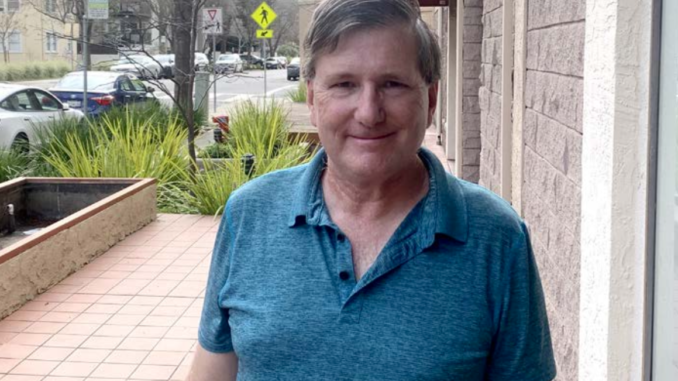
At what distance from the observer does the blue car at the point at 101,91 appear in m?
18.9

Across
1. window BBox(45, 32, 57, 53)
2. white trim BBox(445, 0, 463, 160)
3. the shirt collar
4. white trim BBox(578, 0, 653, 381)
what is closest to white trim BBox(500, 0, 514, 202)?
white trim BBox(578, 0, 653, 381)

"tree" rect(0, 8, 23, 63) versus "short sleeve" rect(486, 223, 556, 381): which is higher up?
"tree" rect(0, 8, 23, 63)

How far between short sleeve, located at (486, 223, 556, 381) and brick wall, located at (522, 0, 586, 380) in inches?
52.2

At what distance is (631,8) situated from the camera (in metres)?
2.52

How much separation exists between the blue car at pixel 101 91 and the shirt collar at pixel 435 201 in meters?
17.3

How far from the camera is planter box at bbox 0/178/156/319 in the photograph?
6.57 m

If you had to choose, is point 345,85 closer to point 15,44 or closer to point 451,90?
point 451,90

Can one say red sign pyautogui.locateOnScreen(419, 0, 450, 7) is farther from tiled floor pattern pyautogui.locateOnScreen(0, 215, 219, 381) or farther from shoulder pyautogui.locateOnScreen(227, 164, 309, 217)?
shoulder pyautogui.locateOnScreen(227, 164, 309, 217)

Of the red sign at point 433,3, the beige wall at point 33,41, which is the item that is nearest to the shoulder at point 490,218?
the red sign at point 433,3

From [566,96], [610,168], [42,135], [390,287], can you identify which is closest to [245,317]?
[390,287]

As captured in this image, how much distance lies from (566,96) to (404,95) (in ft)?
5.81

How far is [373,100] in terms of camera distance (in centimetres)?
183

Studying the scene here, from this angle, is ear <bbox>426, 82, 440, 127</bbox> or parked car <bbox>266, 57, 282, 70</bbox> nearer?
ear <bbox>426, 82, 440, 127</bbox>

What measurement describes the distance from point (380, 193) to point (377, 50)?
32 centimetres
